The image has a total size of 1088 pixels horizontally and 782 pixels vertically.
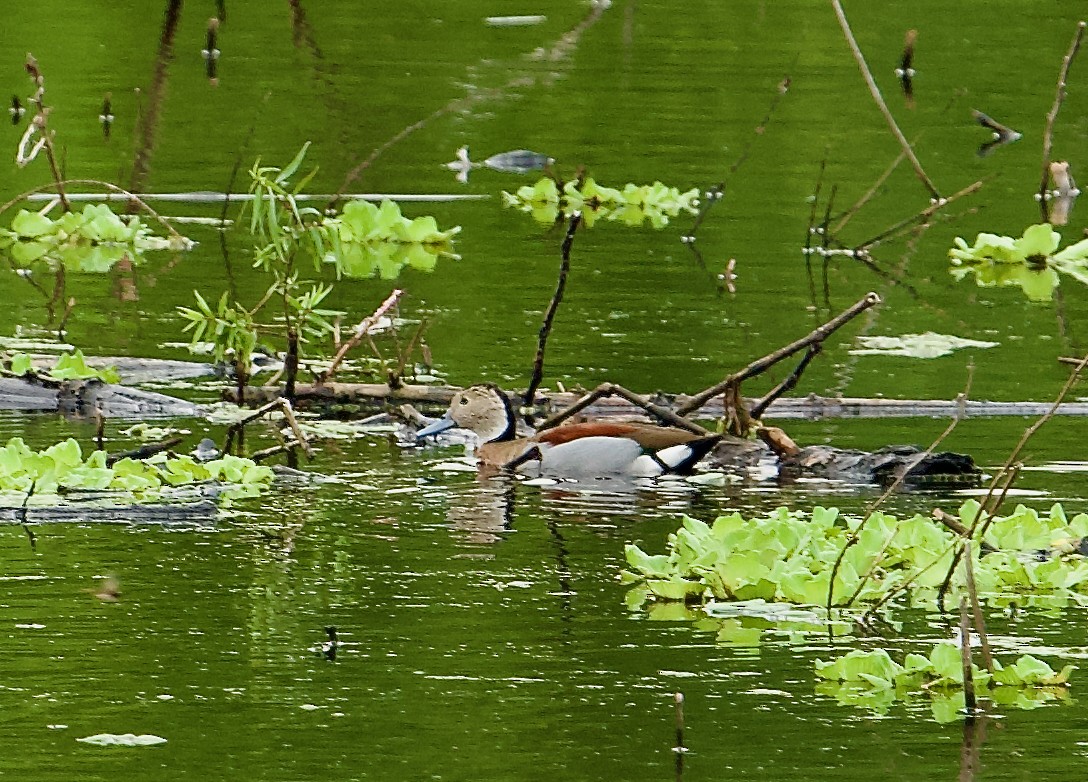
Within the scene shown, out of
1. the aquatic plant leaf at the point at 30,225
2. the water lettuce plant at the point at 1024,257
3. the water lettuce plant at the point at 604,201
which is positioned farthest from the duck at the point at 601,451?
the water lettuce plant at the point at 604,201

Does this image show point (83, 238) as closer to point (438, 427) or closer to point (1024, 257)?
point (1024, 257)

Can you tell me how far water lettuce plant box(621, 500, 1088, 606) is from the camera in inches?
332

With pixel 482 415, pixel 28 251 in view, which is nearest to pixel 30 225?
pixel 28 251

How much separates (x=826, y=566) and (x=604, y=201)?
12031 mm

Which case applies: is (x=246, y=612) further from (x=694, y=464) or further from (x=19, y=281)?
(x=19, y=281)

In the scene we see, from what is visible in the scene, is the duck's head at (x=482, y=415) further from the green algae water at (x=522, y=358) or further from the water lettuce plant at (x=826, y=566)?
the water lettuce plant at (x=826, y=566)

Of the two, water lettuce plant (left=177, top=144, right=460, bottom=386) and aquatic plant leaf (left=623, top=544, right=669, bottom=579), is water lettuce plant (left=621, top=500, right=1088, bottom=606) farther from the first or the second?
water lettuce plant (left=177, top=144, right=460, bottom=386)

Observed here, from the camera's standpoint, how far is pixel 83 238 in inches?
706

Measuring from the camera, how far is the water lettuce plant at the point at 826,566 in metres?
8.43

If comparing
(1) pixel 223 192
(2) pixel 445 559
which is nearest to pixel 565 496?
(2) pixel 445 559

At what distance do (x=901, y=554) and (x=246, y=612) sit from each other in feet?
7.33

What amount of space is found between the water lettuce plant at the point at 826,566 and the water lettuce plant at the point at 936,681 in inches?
36.6

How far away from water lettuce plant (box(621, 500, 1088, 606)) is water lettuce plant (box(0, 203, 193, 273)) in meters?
9.28

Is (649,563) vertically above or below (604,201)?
below
